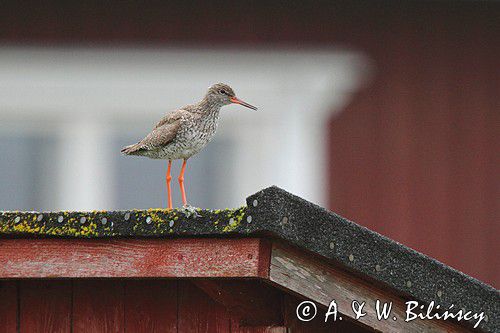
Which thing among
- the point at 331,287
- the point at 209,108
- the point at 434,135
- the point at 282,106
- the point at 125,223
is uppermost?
the point at 282,106

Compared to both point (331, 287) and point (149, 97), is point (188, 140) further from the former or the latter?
point (149, 97)

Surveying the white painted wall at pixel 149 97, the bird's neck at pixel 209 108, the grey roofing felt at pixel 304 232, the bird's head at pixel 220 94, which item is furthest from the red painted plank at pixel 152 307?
the white painted wall at pixel 149 97

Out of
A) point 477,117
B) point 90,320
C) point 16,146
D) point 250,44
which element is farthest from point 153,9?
point 90,320

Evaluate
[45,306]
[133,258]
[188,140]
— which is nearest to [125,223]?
[133,258]

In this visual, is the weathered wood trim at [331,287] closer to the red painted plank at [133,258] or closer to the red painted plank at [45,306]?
the red painted plank at [133,258]

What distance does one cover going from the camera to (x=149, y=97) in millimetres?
11500

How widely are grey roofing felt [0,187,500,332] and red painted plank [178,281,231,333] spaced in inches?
20.4

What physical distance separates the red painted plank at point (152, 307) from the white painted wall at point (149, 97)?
7.39m

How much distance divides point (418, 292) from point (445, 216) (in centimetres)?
852

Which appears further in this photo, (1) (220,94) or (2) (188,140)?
(1) (220,94)

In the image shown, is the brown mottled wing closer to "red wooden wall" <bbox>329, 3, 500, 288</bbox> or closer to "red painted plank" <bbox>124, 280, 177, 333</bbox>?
"red painted plank" <bbox>124, 280, 177, 333</bbox>

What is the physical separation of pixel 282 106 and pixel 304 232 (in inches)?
325

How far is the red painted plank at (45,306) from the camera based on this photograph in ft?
13.4

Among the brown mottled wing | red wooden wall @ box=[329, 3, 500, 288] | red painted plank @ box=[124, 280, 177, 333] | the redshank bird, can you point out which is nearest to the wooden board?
red painted plank @ box=[124, 280, 177, 333]
